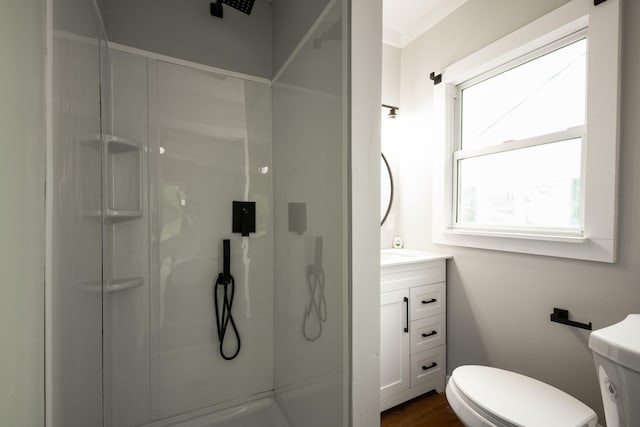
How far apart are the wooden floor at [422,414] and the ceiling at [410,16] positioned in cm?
271

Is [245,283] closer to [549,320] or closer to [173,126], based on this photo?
[173,126]

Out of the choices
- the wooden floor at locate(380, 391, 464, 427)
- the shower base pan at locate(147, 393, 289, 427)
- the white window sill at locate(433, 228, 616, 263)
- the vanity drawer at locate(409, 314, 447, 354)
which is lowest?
the wooden floor at locate(380, 391, 464, 427)

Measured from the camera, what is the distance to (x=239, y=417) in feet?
4.73

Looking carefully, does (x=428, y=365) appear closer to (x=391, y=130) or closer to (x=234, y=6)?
(x=391, y=130)

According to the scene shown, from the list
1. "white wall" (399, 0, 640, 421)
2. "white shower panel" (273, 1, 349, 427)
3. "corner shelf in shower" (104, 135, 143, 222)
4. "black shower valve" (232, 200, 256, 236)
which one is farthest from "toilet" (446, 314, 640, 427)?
"corner shelf in shower" (104, 135, 143, 222)

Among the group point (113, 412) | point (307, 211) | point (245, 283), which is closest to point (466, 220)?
point (307, 211)

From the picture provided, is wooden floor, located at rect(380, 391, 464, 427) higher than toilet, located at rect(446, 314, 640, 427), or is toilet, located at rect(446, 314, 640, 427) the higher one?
toilet, located at rect(446, 314, 640, 427)

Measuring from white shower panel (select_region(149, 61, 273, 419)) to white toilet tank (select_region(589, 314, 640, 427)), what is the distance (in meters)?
1.40

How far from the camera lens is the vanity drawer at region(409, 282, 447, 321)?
5.83ft

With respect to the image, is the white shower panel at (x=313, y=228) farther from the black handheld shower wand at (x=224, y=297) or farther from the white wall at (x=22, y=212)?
the white wall at (x=22, y=212)

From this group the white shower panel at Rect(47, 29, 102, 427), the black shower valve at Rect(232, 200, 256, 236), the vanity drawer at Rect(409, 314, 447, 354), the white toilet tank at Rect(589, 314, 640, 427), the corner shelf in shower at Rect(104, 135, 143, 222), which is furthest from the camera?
the vanity drawer at Rect(409, 314, 447, 354)

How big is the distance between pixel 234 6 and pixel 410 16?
142 centimetres

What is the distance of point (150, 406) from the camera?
1295 mm

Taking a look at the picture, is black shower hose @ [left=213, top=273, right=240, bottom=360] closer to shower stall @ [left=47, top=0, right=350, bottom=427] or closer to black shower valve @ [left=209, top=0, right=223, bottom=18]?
shower stall @ [left=47, top=0, right=350, bottom=427]
